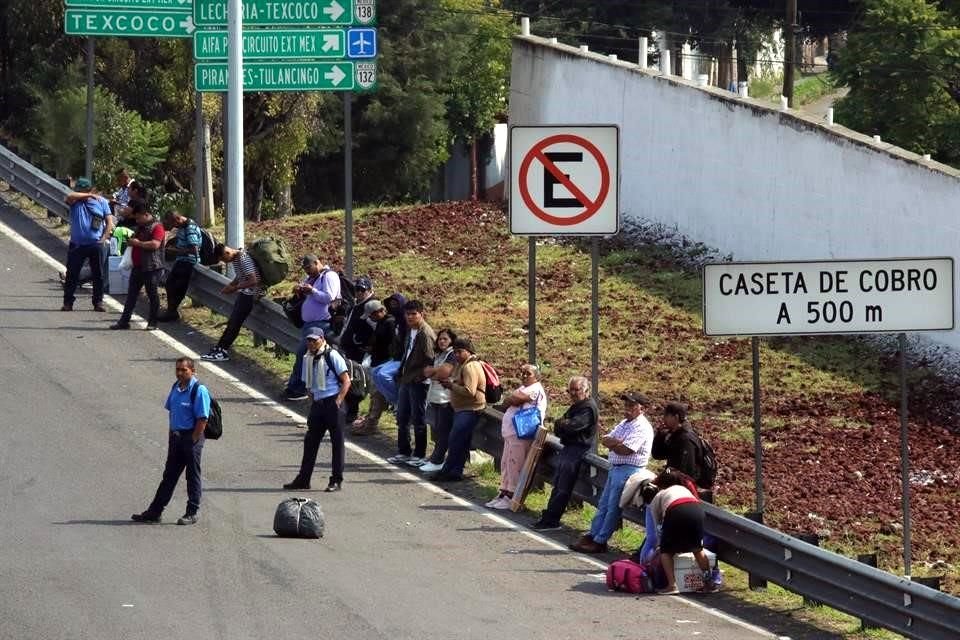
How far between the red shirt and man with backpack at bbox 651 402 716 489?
32.1 ft

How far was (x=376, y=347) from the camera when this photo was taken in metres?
19.3

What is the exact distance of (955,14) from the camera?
50094 mm

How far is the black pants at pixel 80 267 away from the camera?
23.8 metres

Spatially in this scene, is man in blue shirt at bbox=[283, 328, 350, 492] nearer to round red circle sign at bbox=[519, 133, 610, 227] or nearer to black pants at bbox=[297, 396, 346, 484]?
black pants at bbox=[297, 396, 346, 484]

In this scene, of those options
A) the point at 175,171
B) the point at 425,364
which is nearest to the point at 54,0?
the point at 175,171

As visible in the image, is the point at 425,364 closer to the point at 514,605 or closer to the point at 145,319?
the point at 514,605

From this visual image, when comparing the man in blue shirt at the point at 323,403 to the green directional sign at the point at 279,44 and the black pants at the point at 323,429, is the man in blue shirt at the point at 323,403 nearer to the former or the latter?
the black pants at the point at 323,429

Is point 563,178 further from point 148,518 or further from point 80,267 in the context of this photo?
point 80,267

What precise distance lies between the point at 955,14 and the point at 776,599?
38.7 metres

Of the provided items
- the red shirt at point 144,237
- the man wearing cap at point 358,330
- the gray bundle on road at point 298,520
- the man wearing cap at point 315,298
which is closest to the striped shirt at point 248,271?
the red shirt at point 144,237

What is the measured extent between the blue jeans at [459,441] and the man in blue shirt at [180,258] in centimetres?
699

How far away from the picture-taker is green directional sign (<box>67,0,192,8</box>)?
87.9ft

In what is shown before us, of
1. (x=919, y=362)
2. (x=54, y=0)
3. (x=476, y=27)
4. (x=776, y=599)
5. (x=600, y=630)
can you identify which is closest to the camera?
(x=600, y=630)

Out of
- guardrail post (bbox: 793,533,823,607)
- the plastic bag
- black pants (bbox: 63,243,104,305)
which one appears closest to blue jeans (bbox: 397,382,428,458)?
guardrail post (bbox: 793,533,823,607)
